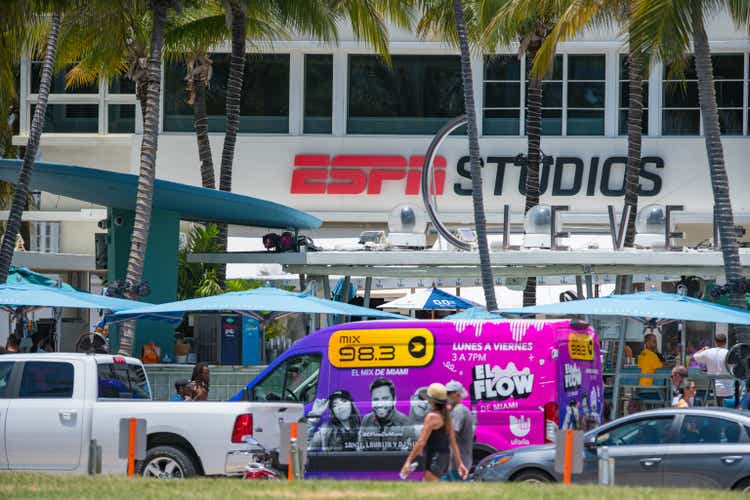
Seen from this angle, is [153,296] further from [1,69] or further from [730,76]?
[730,76]

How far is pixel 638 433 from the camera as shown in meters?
14.4

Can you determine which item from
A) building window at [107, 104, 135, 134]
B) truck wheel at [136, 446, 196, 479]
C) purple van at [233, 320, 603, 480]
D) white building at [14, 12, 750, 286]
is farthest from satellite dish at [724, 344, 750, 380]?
building window at [107, 104, 135, 134]

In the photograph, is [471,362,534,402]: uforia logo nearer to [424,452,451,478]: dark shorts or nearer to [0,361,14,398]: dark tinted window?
[424,452,451,478]: dark shorts

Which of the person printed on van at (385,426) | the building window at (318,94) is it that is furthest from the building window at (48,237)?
the person printed on van at (385,426)

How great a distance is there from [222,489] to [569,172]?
955 inches

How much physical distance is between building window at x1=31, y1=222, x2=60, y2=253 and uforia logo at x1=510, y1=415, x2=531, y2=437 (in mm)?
24928

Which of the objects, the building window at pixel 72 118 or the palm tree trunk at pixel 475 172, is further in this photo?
the building window at pixel 72 118

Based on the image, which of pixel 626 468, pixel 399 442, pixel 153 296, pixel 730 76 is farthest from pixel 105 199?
pixel 730 76

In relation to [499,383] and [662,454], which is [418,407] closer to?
[499,383]

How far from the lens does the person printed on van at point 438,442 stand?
511 inches

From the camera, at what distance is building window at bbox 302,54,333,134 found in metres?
36.0

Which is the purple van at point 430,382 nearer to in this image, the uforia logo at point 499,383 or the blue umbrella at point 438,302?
the uforia logo at point 499,383

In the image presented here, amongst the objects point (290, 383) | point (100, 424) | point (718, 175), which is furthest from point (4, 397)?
point (718, 175)

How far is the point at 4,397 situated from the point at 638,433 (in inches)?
279
